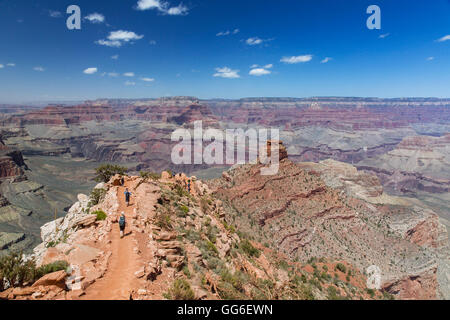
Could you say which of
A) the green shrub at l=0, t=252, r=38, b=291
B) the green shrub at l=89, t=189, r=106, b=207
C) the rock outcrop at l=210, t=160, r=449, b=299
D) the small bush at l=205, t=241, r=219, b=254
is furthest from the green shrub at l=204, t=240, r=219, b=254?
the rock outcrop at l=210, t=160, r=449, b=299

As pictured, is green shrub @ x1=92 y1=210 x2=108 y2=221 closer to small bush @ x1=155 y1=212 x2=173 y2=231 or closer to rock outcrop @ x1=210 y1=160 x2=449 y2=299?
small bush @ x1=155 y1=212 x2=173 y2=231

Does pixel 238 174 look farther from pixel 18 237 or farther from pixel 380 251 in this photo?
pixel 18 237

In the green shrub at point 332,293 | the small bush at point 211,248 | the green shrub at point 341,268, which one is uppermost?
the small bush at point 211,248

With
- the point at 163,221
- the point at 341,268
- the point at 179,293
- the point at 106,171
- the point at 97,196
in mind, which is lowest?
the point at 341,268

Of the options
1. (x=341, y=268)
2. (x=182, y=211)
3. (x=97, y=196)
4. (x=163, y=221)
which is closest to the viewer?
(x=163, y=221)

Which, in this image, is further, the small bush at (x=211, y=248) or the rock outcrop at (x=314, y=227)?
the rock outcrop at (x=314, y=227)

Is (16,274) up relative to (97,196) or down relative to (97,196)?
up

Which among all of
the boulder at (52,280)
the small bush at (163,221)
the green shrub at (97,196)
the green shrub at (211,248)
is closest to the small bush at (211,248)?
the green shrub at (211,248)

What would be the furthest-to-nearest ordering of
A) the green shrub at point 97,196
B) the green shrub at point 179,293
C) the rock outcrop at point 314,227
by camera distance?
1. the rock outcrop at point 314,227
2. the green shrub at point 97,196
3. the green shrub at point 179,293

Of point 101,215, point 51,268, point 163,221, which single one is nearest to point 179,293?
point 51,268

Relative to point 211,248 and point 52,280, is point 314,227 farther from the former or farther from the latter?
point 52,280

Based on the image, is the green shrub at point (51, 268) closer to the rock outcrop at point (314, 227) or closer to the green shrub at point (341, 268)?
the rock outcrop at point (314, 227)

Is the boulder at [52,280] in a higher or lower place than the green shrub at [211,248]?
higher
